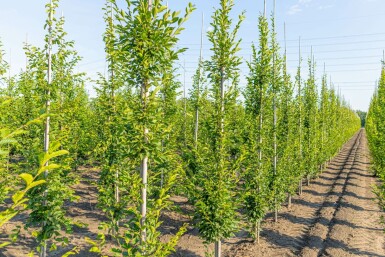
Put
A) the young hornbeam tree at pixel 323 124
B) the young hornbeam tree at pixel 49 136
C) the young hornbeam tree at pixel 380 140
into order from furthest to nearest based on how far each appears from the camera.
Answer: the young hornbeam tree at pixel 323 124, the young hornbeam tree at pixel 380 140, the young hornbeam tree at pixel 49 136

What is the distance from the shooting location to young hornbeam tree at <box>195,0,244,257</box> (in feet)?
22.5

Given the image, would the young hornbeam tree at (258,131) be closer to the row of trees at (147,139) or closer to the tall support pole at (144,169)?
the row of trees at (147,139)

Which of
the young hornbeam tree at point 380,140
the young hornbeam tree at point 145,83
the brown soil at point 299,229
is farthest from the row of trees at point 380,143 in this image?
the young hornbeam tree at point 145,83

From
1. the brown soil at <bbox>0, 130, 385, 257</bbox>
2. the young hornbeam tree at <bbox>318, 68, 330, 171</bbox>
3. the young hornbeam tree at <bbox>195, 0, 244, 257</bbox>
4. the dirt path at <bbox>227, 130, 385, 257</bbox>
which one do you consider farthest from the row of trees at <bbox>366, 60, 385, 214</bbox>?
the young hornbeam tree at <bbox>195, 0, 244, 257</bbox>

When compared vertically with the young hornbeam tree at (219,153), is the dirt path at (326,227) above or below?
below

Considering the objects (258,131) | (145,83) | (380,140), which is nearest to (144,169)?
(145,83)

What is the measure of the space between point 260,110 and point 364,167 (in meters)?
19.1

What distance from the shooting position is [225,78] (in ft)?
25.0

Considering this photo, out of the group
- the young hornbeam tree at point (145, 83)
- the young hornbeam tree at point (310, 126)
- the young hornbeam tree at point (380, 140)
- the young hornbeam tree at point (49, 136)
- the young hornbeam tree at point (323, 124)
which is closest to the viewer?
the young hornbeam tree at point (145, 83)

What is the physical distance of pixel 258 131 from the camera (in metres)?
9.83

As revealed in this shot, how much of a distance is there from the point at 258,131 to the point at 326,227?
205 inches

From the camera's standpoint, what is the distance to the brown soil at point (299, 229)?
9297mm

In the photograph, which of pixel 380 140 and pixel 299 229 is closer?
pixel 299 229

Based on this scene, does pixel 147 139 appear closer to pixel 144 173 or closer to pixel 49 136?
pixel 144 173
